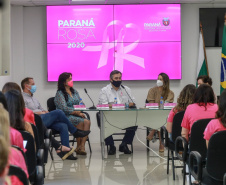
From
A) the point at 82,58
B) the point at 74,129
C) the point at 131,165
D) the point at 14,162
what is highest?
the point at 82,58

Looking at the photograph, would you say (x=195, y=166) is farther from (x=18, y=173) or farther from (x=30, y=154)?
(x=18, y=173)

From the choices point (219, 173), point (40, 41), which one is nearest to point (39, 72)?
point (40, 41)

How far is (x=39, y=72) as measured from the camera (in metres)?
8.85

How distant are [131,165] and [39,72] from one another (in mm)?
3193

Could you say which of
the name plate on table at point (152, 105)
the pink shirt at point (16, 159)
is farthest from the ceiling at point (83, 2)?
the pink shirt at point (16, 159)

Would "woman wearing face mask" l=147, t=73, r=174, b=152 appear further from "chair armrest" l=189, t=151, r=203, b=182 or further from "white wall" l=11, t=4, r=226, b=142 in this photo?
"chair armrest" l=189, t=151, r=203, b=182

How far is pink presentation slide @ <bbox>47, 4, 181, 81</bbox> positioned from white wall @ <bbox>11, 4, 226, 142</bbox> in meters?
0.19

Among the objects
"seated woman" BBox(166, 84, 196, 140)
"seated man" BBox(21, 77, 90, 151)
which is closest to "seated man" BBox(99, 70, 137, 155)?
"seated man" BBox(21, 77, 90, 151)

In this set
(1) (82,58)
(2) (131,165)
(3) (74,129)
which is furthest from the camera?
(1) (82,58)

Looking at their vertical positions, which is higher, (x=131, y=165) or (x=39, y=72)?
(x=39, y=72)

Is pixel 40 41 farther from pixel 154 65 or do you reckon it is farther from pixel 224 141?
pixel 224 141

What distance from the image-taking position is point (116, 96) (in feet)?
24.8

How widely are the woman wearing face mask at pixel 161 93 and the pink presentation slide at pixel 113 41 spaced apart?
101 centimetres

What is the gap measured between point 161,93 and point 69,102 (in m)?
1.54
